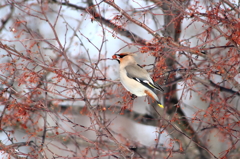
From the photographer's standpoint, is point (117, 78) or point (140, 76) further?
point (117, 78)

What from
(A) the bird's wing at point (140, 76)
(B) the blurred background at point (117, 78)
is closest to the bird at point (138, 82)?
(A) the bird's wing at point (140, 76)

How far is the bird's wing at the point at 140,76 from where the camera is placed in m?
3.42

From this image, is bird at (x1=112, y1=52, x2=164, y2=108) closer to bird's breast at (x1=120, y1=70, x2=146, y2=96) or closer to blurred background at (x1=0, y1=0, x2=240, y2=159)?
bird's breast at (x1=120, y1=70, x2=146, y2=96)

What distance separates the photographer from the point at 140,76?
3539 millimetres

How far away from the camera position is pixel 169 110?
20.2 feet

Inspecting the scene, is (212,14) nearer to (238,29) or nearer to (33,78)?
(238,29)

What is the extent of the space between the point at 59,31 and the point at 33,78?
691 centimetres

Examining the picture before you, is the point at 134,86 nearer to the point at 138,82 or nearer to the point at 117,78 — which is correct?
the point at 138,82

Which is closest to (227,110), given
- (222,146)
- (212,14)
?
(212,14)

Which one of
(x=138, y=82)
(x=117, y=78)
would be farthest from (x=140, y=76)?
(x=117, y=78)

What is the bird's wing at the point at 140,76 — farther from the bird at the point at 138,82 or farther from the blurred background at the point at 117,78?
the blurred background at the point at 117,78

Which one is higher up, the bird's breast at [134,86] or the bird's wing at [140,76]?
the bird's wing at [140,76]

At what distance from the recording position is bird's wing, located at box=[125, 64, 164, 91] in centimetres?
342

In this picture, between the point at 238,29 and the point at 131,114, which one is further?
the point at 131,114
